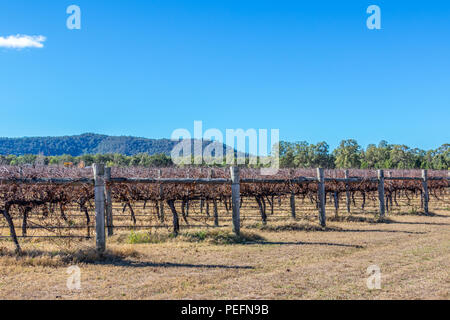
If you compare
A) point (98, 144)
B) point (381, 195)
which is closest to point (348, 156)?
point (381, 195)

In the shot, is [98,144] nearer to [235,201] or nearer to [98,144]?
[98,144]

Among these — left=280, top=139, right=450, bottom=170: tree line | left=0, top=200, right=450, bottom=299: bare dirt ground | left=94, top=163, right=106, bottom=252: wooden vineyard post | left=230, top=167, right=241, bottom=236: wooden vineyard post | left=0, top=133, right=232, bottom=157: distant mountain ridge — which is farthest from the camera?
left=0, top=133, right=232, bottom=157: distant mountain ridge

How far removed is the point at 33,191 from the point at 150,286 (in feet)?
18.7

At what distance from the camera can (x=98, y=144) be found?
161250 mm

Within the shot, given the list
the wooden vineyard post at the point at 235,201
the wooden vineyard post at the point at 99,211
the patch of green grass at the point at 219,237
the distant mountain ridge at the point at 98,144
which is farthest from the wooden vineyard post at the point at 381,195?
the distant mountain ridge at the point at 98,144

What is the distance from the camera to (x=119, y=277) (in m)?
6.25

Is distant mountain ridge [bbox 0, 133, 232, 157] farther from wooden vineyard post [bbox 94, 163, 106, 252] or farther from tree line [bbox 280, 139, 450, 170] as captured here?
wooden vineyard post [bbox 94, 163, 106, 252]

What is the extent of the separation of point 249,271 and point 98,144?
165 m

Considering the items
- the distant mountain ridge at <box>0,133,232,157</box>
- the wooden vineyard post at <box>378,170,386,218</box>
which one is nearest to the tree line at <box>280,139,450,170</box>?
the wooden vineyard post at <box>378,170,386,218</box>

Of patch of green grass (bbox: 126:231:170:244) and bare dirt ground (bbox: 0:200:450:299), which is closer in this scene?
bare dirt ground (bbox: 0:200:450:299)

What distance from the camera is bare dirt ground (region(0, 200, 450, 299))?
5262 millimetres

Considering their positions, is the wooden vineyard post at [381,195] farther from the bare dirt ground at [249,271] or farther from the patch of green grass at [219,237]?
the patch of green grass at [219,237]

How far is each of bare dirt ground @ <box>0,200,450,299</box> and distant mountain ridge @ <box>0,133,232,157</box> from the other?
13612 centimetres
